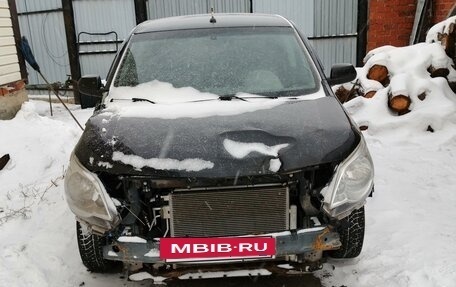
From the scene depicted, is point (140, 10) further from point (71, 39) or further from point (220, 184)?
point (220, 184)

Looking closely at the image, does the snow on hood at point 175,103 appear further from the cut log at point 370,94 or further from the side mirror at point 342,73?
the cut log at point 370,94

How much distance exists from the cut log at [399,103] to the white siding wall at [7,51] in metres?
5.56

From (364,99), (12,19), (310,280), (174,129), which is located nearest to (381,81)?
(364,99)

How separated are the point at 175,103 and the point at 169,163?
803mm

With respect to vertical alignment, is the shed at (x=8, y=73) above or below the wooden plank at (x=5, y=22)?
below

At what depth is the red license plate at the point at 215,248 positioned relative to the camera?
2.44 metres

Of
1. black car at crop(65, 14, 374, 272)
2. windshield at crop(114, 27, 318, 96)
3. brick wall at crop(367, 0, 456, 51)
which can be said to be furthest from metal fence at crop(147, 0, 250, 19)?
black car at crop(65, 14, 374, 272)

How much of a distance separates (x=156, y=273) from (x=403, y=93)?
4.33 metres

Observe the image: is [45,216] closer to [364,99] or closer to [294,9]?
[364,99]

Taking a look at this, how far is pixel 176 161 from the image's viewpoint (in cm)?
243

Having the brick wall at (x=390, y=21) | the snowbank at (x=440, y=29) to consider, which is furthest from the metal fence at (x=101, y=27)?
the snowbank at (x=440, y=29)

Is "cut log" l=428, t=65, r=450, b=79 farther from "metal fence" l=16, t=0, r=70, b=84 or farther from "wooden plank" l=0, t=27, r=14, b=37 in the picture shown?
"metal fence" l=16, t=0, r=70, b=84

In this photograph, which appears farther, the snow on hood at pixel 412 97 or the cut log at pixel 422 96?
the cut log at pixel 422 96

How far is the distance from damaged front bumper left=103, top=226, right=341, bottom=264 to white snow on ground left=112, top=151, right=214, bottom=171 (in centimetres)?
41
